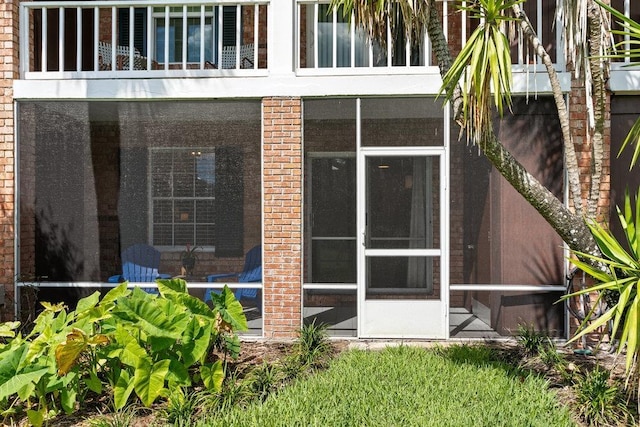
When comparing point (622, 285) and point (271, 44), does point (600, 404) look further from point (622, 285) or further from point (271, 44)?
point (271, 44)

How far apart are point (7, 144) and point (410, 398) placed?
212 inches

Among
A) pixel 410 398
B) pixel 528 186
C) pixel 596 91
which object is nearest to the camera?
→ pixel 410 398

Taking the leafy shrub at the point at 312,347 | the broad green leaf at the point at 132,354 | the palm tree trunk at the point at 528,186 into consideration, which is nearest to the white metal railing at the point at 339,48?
the palm tree trunk at the point at 528,186

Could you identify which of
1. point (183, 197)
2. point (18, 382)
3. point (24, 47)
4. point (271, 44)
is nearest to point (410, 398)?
point (18, 382)

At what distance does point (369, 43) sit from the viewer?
18.4ft

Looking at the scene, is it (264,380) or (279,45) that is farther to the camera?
(279,45)

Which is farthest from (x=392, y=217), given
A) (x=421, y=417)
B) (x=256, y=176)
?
(x=421, y=417)

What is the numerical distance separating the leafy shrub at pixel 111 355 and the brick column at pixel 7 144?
2246 millimetres

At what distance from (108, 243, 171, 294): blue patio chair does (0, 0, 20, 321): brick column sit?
47.2 inches

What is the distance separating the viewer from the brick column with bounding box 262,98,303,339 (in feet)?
19.1

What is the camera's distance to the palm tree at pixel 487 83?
12.1 feet

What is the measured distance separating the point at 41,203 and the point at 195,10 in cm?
352

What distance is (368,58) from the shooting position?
6.00 meters

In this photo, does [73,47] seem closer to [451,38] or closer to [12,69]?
[12,69]
